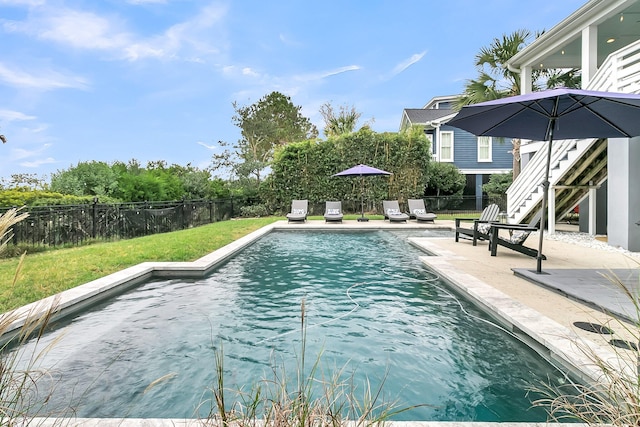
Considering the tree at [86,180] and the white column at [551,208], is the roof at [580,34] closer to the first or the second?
the white column at [551,208]

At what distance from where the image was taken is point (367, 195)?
1845 centimetres

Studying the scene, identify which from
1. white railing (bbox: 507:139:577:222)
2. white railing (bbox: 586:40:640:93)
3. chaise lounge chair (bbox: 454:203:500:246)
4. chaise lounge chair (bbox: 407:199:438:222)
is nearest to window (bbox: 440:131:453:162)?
chaise lounge chair (bbox: 407:199:438:222)

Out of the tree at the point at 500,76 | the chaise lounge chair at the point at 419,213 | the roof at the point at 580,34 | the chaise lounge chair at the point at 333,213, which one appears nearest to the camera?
the roof at the point at 580,34

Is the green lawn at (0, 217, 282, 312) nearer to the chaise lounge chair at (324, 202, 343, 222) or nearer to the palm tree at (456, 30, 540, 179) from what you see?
the chaise lounge chair at (324, 202, 343, 222)

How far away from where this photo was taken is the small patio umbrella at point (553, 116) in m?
4.73

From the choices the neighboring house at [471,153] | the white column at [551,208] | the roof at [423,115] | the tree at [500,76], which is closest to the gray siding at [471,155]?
the neighboring house at [471,153]

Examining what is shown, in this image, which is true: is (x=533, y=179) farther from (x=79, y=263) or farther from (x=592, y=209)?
(x=79, y=263)

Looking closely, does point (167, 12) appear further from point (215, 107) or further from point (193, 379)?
point (193, 379)

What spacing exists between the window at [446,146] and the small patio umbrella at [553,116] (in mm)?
17061

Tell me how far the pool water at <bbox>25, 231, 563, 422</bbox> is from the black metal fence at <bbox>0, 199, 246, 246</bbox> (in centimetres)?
359

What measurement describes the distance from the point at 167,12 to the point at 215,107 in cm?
1322

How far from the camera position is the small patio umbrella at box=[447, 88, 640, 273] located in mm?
4734

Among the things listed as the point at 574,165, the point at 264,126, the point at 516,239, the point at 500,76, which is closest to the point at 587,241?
the point at 574,165

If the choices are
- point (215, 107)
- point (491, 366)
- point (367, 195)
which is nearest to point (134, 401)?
point (491, 366)
